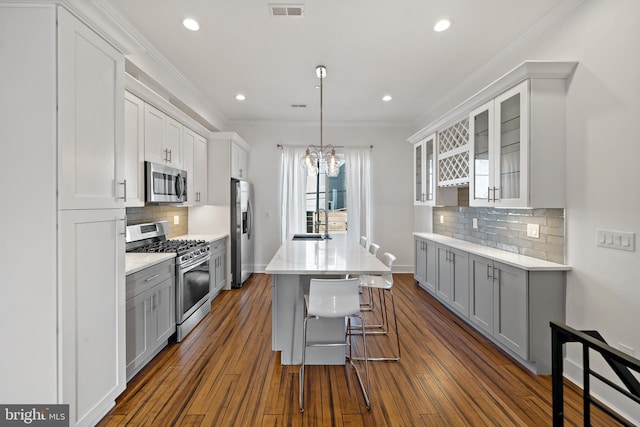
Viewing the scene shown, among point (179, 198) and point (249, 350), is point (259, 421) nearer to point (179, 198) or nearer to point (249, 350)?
point (249, 350)

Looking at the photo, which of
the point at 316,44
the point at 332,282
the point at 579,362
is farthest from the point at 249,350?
the point at 316,44

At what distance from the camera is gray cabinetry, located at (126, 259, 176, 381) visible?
7.52ft

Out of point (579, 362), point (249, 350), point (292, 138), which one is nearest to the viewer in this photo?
point (579, 362)

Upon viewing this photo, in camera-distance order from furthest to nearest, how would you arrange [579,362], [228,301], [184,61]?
[228,301] < [184,61] < [579,362]

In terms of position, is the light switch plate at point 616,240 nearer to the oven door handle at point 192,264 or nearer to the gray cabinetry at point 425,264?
the gray cabinetry at point 425,264

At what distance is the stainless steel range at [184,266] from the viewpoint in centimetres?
303

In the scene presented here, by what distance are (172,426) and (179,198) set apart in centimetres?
248

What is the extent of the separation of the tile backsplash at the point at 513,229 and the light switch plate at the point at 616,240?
35 cm

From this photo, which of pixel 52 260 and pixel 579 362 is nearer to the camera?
pixel 52 260

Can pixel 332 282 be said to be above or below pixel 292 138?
below

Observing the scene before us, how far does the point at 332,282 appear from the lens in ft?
7.11

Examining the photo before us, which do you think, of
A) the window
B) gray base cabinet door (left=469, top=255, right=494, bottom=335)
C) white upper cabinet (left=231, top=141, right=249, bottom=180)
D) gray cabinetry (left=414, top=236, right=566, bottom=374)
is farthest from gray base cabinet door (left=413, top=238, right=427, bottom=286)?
white upper cabinet (left=231, top=141, right=249, bottom=180)

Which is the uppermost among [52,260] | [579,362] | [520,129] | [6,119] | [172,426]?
[520,129]

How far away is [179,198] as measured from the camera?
12.2ft
